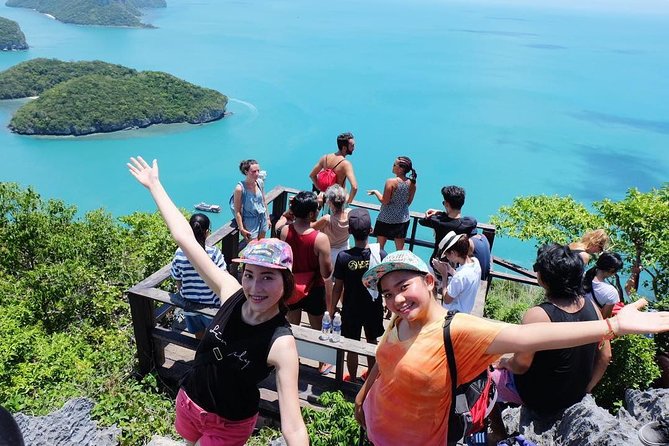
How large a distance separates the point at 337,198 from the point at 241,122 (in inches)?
3607

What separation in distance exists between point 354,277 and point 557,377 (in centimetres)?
154

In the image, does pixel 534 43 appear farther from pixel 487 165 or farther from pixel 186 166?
pixel 186 166

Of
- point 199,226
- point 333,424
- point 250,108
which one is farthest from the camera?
point 250,108

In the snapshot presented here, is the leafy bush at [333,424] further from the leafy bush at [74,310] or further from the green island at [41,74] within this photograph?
the green island at [41,74]

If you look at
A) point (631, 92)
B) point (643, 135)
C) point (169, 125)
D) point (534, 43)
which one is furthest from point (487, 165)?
point (534, 43)

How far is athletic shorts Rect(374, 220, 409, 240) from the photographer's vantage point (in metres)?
5.90

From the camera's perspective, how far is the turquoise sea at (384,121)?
72688 mm

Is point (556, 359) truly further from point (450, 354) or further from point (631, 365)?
point (631, 365)

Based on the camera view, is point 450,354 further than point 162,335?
No

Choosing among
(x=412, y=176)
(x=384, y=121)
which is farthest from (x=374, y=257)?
(x=384, y=121)

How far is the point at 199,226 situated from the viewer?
3.90 metres

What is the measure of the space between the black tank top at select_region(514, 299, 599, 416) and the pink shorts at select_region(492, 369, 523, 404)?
45mm

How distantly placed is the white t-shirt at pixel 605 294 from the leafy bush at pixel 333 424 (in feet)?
6.72

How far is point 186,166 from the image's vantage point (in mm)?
→ 78500
